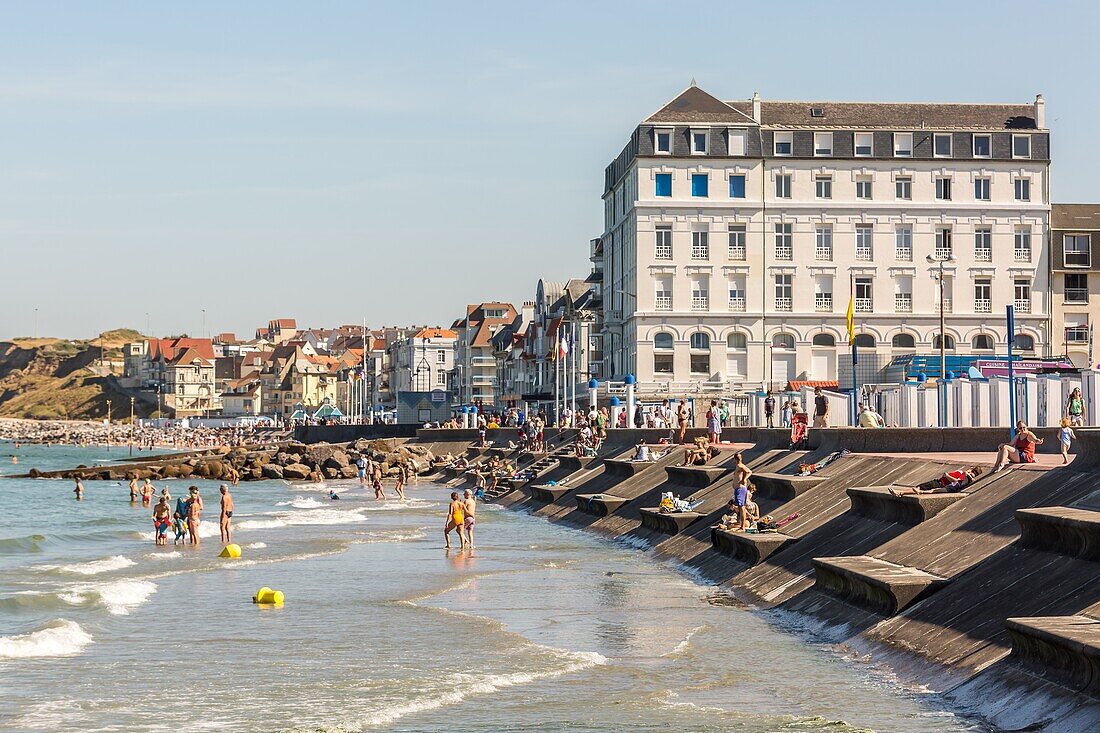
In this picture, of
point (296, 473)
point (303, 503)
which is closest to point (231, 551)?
point (303, 503)

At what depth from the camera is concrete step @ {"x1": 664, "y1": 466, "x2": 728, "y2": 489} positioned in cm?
3666

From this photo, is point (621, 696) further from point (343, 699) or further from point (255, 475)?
point (255, 475)

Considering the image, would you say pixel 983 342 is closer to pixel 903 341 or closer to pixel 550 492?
pixel 903 341

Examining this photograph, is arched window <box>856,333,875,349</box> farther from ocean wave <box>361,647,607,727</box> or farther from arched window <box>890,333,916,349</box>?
ocean wave <box>361,647,607,727</box>

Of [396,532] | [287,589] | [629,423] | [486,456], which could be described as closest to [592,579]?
[287,589]

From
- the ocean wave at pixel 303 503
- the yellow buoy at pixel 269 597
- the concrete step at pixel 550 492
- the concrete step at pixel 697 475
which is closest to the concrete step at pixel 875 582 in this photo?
the yellow buoy at pixel 269 597

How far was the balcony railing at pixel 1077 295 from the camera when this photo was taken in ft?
294

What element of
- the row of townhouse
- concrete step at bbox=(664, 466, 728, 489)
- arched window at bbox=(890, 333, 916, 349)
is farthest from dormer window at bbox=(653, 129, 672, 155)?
concrete step at bbox=(664, 466, 728, 489)

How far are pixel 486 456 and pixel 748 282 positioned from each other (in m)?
19.3

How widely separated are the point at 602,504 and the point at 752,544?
1654 centimetres

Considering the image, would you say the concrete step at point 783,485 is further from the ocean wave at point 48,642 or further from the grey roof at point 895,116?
the grey roof at point 895,116

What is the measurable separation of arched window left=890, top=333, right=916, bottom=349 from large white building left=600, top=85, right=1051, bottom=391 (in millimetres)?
121

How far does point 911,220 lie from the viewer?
8494 cm

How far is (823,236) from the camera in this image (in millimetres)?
85188
